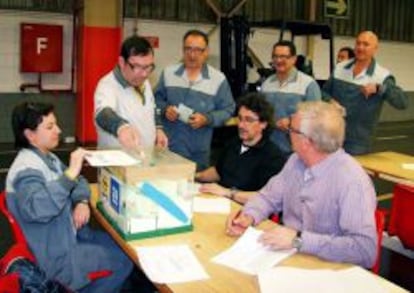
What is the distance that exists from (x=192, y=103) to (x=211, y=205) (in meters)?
1.38

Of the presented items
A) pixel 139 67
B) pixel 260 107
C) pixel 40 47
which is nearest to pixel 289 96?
pixel 260 107

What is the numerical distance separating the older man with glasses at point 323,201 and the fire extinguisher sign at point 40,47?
6442mm

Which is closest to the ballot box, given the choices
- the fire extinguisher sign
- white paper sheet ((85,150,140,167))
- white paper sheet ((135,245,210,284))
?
white paper sheet ((85,150,140,167))

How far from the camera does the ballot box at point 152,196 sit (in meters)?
2.12

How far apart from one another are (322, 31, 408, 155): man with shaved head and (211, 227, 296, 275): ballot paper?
106 inches

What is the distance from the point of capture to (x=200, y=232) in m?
2.32

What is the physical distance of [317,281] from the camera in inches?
71.1

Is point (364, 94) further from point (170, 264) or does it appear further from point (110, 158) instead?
point (170, 264)

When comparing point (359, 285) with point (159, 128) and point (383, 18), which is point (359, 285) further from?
point (383, 18)

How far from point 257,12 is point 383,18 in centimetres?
380

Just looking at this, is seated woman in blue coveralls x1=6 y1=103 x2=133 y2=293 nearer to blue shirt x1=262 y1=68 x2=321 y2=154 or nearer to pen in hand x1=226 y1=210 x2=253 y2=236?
pen in hand x1=226 y1=210 x2=253 y2=236

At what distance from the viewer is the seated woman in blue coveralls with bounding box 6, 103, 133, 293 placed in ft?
7.26

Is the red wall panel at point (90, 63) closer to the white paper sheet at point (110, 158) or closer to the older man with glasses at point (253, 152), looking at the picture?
the older man with glasses at point (253, 152)

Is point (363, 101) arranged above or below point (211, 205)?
above
